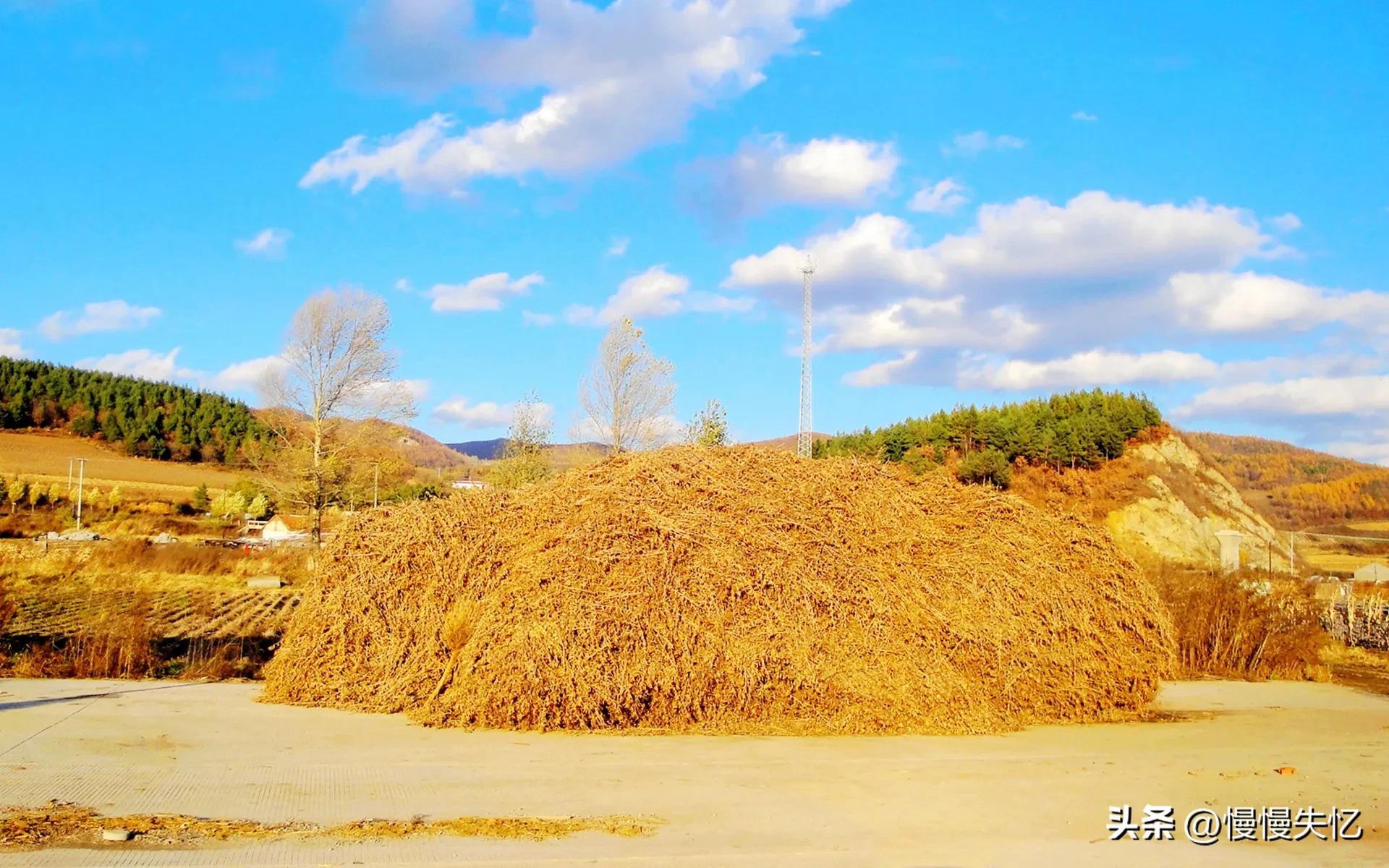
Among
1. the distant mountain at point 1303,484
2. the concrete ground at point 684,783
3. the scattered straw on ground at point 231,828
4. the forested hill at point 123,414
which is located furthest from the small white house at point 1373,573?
the forested hill at point 123,414

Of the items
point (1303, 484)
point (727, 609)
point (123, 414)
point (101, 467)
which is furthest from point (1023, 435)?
point (123, 414)

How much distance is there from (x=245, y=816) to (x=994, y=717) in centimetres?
678

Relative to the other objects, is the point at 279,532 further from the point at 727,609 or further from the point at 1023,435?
the point at 727,609

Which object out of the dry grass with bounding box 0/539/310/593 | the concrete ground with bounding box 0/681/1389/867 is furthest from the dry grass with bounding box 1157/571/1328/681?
the dry grass with bounding box 0/539/310/593

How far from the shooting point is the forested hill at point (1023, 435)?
49.8 meters

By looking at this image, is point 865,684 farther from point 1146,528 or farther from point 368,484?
point 1146,528

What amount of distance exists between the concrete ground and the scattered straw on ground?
0.44 feet

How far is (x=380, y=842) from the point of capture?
584cm

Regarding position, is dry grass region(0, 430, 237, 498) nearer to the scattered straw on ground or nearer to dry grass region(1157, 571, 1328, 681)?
the scattered straw on ground

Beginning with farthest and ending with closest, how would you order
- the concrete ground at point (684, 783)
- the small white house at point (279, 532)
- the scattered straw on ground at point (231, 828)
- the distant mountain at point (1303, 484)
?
the distant mountain at point (1303, 484) < the small white house at point (279, 532) < the concrete ground at point (684, 783) < the scattered straw on ground at point (231, 828)

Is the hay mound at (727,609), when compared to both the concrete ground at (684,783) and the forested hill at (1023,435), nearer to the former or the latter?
the concrete ground at (684,783)

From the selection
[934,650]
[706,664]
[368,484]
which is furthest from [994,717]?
[368,484]

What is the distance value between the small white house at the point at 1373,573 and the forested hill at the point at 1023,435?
15.8 meters

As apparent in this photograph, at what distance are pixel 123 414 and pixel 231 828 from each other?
108077 millimetres
